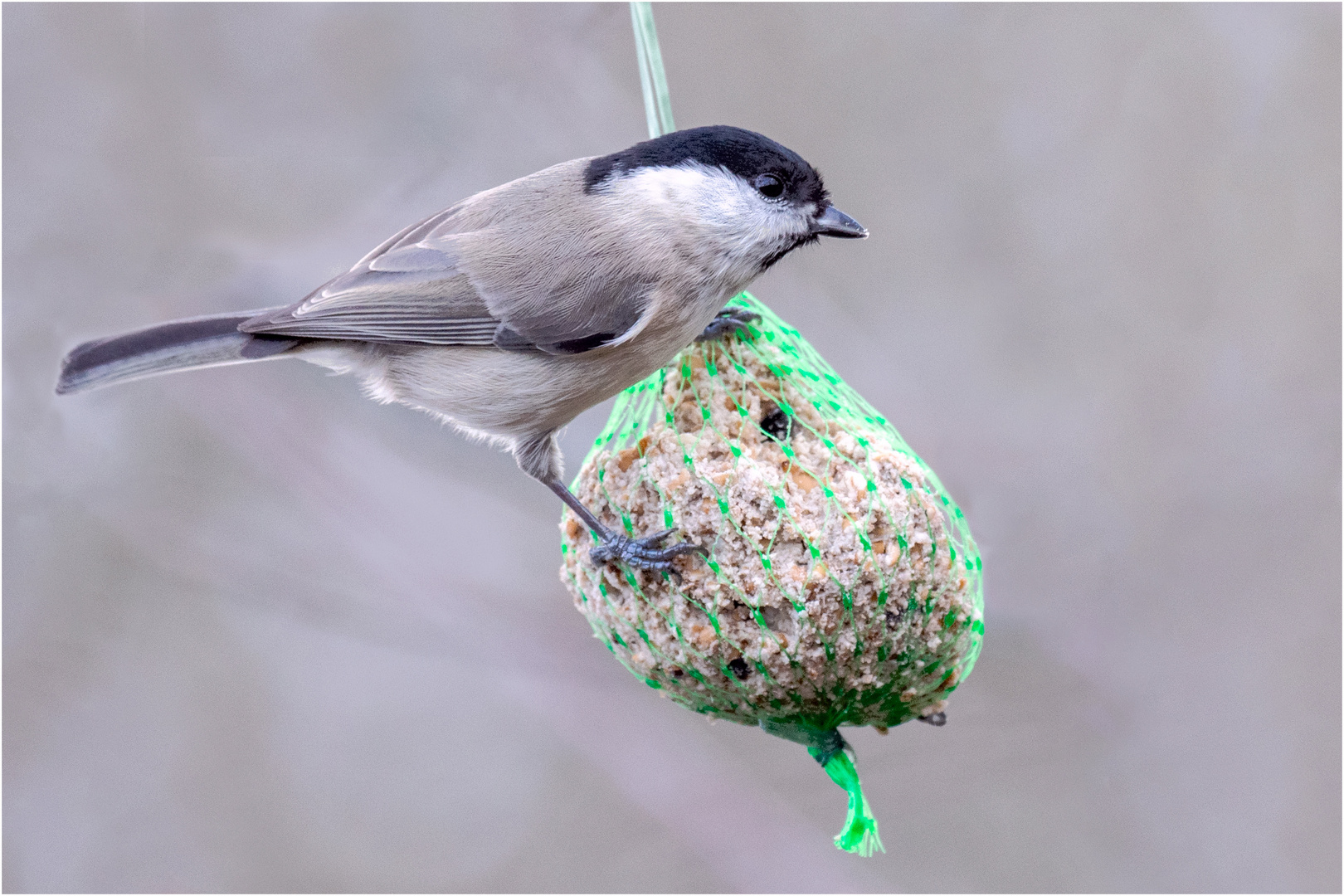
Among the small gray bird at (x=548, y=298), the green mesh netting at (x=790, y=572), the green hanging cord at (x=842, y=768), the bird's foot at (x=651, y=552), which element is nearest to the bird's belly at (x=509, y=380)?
the small gray bird at (x=548, y=298)

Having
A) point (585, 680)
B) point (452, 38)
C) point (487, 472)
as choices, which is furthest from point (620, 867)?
point (452, 38)

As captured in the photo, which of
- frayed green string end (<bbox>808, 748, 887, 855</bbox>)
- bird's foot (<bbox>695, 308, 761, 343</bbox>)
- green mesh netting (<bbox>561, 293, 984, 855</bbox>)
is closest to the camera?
green mesh netting (<bbox>561, 293, 984, 855</bbox>)

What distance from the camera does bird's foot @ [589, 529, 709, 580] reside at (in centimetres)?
206

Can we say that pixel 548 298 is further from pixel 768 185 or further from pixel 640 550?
pixel 640 550

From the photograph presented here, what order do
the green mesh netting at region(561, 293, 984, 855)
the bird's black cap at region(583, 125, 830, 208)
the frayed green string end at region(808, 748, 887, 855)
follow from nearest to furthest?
the green mesh netting at region(561, 293, 984, 855) → the frayed green string end at region(808, 748, 887, 855) → the bird's black cap at region(583, 125, 830, 208)

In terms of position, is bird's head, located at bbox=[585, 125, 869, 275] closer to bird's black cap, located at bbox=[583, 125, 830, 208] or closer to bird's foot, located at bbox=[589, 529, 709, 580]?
bird's black cap, located at bbox=[583, 125, 830, 208]

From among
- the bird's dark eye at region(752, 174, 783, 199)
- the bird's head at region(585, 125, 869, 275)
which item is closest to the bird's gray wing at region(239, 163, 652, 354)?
the bird's head at region(585, 125, 869, 275)

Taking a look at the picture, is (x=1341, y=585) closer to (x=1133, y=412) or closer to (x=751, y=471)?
(x=1133, y=412)

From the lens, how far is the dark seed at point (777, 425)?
2.31 m

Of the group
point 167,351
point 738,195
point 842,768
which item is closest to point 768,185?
point 738,195

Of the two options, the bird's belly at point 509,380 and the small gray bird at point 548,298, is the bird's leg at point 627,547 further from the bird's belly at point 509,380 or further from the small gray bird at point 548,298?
the bird's belly at point 509,380

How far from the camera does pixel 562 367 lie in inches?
94.2

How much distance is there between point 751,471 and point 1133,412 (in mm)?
2241

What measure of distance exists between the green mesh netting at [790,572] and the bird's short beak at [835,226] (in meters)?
0.28
